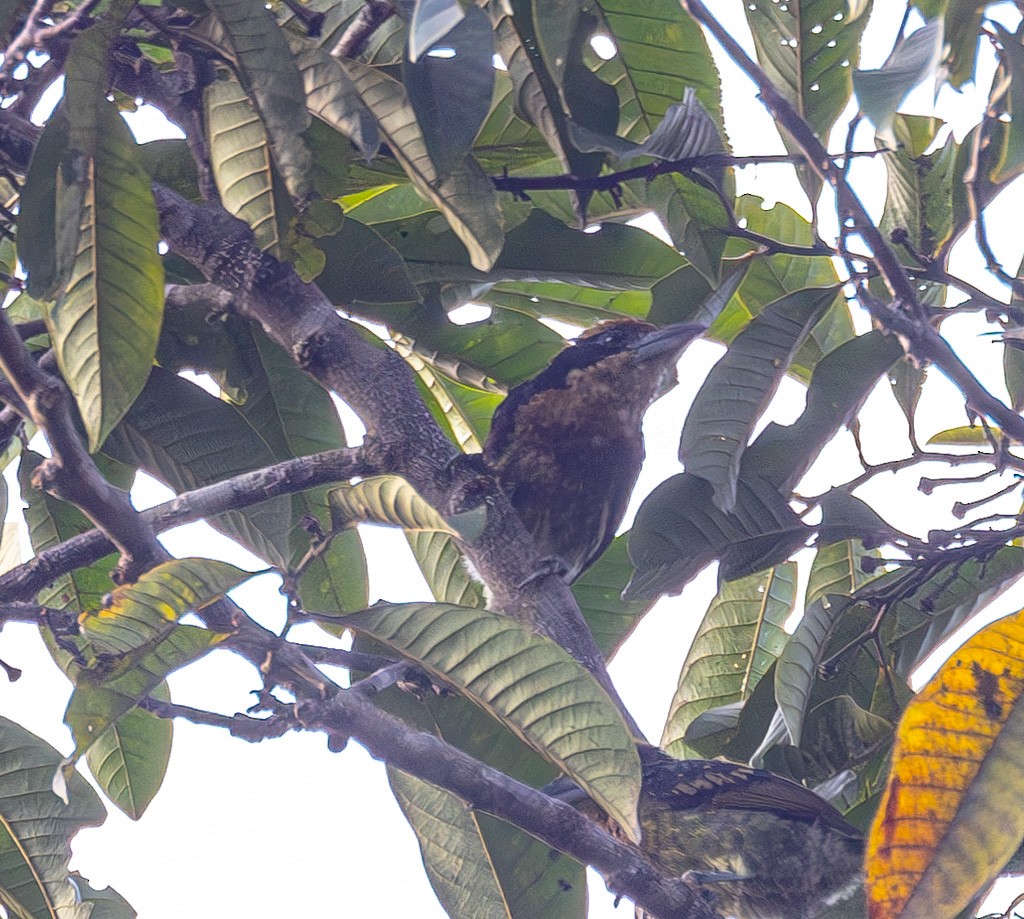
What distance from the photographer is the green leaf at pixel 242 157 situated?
6.46ft

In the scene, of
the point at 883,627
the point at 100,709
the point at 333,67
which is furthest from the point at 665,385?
the point at 100,709

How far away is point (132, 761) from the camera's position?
2414 millimetres

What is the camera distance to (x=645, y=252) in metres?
2.48

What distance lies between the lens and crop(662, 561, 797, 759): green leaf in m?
2.68

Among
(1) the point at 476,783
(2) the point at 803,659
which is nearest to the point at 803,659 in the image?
(2) the point at 803,659

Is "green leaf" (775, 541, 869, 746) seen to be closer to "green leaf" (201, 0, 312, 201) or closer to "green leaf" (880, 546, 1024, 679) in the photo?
"green leaf" (880, 546, 1024, 679)

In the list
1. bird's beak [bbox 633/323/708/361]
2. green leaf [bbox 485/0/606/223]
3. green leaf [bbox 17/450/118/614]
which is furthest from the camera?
bird's beak [bbox 633/323/708/361]

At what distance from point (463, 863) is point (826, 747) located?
2.06ft

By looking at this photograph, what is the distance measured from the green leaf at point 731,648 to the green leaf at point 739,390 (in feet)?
2.24

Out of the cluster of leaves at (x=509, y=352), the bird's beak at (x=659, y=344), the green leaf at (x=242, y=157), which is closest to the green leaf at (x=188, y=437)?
the cluster of leaves at (x=509, y=352)

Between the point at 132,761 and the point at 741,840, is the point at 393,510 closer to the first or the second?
the point at 132,761

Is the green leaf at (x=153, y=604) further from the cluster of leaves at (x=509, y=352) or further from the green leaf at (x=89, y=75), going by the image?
the green leaf at (x=89, y=75)

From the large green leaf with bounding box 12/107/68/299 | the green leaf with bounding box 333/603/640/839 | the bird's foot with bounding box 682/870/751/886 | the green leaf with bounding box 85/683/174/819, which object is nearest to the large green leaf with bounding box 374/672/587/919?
the green leaf with bounding box 333/603/640/839

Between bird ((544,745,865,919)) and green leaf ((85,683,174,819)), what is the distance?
778 millimetres
